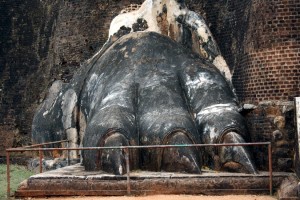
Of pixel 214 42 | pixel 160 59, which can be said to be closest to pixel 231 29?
pixel 214 42

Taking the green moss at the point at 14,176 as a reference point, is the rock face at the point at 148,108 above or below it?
above

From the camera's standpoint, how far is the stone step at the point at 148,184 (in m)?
9.48

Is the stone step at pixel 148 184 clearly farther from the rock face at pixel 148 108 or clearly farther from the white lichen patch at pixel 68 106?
the white lichen patch at pixel 68 106

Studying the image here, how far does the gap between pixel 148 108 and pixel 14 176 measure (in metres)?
4.93

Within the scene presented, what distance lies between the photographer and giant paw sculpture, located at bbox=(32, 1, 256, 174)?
1031 cm

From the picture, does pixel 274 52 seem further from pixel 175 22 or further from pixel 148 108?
pixel 175 22

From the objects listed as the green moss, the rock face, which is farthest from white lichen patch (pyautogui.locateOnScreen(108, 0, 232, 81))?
the green moss

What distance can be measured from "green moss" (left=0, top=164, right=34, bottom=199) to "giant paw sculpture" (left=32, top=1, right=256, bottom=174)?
44.9 inches

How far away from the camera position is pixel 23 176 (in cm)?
1471

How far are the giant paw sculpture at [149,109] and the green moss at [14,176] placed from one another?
114 centimetres

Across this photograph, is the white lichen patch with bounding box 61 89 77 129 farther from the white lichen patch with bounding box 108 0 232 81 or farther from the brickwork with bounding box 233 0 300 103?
the brickwork with bounding box 233 0 300 103

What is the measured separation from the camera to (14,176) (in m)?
14.6

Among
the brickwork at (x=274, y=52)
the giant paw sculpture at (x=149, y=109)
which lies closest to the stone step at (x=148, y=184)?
the giant paw sculpture at (x=149, y=109)

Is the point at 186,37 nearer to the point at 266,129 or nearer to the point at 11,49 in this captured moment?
the point at 266,129
